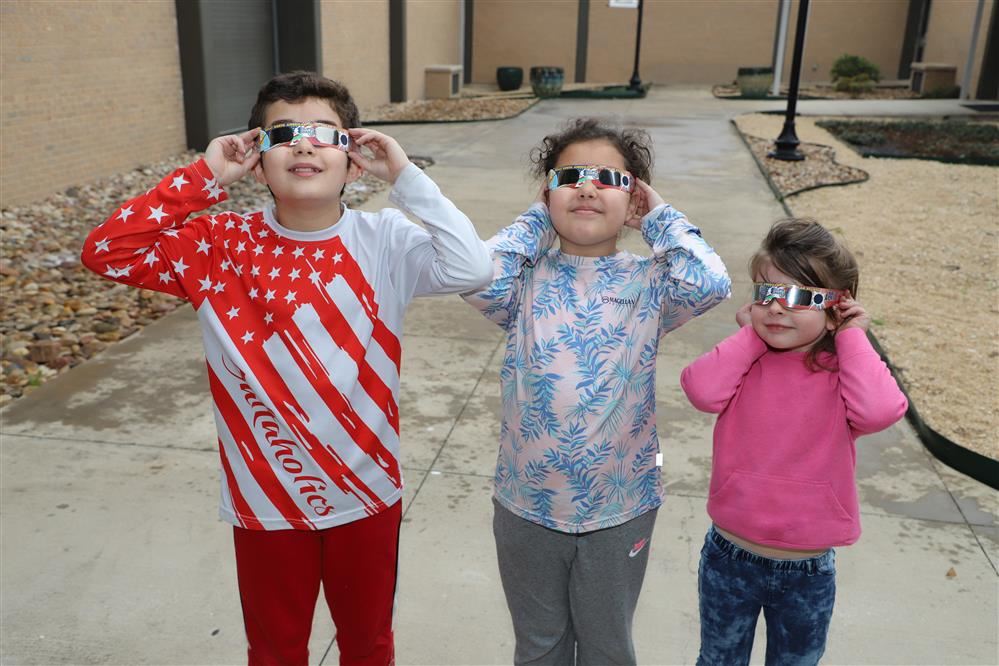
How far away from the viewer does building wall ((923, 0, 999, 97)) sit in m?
23.2

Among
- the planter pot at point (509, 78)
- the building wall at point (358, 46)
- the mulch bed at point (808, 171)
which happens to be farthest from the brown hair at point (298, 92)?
the planter pot at point (509, 78)

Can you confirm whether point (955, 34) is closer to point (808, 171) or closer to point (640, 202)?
point (808, 171)

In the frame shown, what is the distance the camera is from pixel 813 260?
215cm

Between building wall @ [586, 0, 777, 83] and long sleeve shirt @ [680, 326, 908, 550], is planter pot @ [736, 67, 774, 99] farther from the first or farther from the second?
long sleeve shirt @ [680, 326, 908, 550]

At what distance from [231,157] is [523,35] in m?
29.7

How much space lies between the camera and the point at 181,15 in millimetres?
11625

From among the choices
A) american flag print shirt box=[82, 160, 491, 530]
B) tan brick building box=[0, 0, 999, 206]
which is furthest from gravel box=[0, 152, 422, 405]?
american flag print shirt box=[82, 160, 491, 530]

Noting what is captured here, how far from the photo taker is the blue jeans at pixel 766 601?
2.19 metres

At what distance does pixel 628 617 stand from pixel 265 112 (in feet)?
4.95

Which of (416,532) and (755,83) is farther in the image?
(755,83)

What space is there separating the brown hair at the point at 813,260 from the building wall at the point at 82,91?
8413 millimetres

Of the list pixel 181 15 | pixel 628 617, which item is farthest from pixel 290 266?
pixel 181 15

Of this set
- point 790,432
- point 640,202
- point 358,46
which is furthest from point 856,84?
point 790,432

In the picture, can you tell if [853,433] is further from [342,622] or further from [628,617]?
[342,622]
